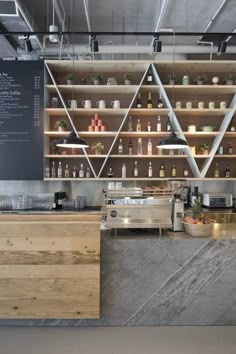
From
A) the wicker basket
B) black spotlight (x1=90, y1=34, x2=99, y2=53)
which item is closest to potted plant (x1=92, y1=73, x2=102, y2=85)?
black spotlight (x1=90, y1=34, x2=99, y2=53)

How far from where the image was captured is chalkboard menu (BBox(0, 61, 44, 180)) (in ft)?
14.2

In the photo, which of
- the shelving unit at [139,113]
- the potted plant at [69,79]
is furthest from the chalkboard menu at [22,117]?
the potted plant at [69,79]

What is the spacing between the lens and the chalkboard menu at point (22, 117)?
4336mm

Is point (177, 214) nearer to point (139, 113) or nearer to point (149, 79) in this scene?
point (139, 113)

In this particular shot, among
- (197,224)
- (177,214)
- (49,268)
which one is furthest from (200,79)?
(49,268)

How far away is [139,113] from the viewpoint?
460 cm

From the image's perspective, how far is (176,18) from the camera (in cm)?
433

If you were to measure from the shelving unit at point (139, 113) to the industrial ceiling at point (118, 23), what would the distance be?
15.0 inches

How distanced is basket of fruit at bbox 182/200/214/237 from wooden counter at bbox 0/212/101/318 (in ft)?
2.72

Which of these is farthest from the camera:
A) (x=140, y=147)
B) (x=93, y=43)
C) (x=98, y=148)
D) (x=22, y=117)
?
(x=140, y=147)

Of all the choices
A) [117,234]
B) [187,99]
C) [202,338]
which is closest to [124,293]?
[117,234]

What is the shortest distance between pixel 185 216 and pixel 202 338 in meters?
1.02

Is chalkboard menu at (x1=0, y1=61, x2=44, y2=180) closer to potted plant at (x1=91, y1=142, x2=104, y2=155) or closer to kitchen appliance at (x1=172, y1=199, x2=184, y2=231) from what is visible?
potted plant at (x1=91, y1=142, x2=104, y2=155)

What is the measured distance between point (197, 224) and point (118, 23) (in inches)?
135
